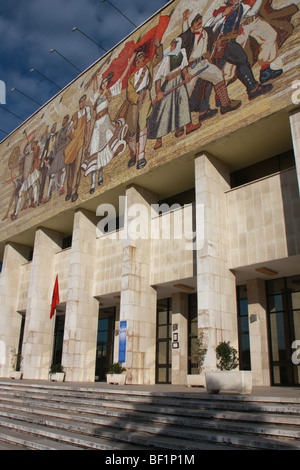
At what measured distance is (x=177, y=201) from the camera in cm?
2162

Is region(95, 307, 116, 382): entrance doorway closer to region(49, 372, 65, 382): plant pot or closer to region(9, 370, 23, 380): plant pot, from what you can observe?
region(49, 372, 65, 382): plant pot

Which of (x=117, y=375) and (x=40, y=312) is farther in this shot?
(x=40, y=312)

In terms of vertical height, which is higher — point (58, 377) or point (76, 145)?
point (76, 145)

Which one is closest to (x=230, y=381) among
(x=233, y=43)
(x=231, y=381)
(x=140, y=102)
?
(x=231, y=381)

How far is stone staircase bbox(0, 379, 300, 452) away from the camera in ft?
21.4

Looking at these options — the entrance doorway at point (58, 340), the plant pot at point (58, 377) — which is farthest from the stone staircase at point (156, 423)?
the entrance doorway at point (58, 340)

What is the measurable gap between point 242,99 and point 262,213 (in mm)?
4635

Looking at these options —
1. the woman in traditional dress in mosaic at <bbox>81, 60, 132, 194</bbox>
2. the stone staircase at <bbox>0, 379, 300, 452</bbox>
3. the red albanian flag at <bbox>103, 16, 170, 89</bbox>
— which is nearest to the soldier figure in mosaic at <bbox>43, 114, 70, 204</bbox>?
the woman in traditional dress in mosaic at <bbox>81, 60, 132, 194</bbox>

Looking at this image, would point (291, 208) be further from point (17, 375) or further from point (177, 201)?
point (17, 375)

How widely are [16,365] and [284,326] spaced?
56.8 ft

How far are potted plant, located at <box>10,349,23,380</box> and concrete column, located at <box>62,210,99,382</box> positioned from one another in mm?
4388

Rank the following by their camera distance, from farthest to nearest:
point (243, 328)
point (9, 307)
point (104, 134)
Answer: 1. point (9, 307)
2. point (104, 134)
3. point (243, 328)

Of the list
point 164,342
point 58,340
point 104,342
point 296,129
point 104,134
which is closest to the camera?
point 296,129

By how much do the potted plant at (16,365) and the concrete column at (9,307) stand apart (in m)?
0.47
